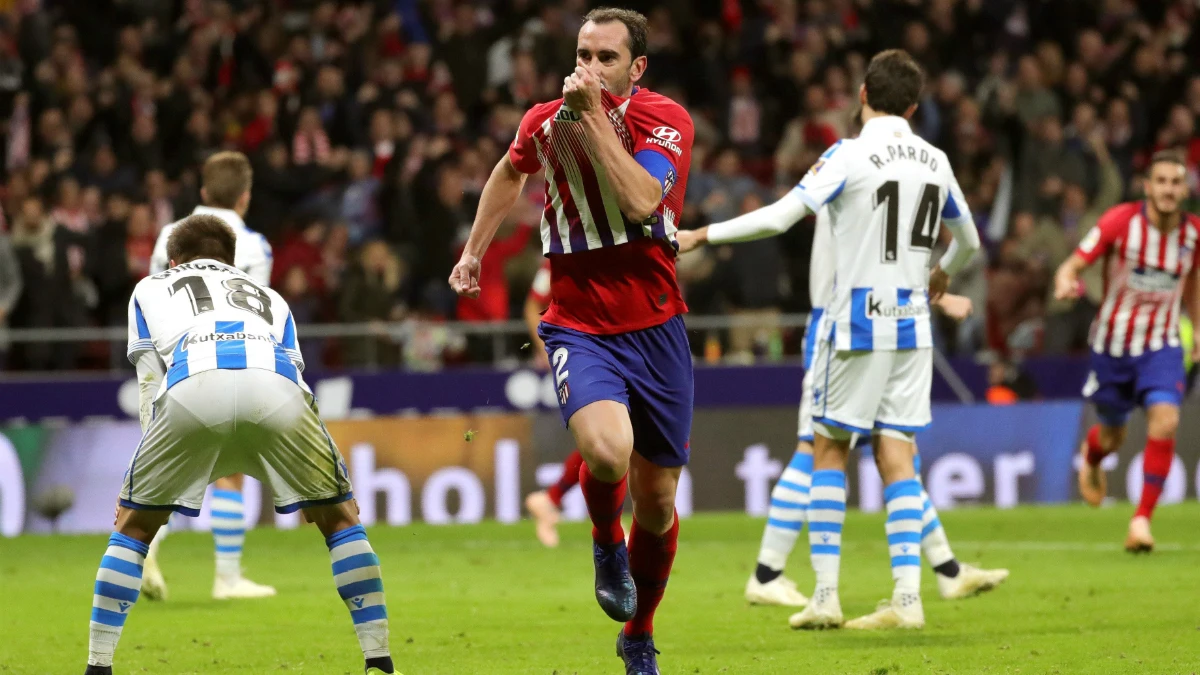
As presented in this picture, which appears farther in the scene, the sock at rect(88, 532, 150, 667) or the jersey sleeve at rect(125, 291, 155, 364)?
the jersey sleeve at rect(125, 291, 155, 364)

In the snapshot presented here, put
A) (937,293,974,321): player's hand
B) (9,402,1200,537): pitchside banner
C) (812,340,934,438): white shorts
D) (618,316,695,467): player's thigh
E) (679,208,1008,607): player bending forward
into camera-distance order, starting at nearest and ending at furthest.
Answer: (618,316,695,467): player's thigh, (812,340,934,438): white shorts, (937,293,974,321): player's hand, (679,208,1008,607): player bending forward, (9,402,1200,537): pitchside banner

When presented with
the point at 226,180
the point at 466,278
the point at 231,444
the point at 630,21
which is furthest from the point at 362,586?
the point at 226,180

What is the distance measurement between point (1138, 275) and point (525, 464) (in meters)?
5.61

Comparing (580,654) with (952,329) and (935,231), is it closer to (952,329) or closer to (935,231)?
(935,231)

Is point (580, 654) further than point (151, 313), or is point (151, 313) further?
point (580, 654)

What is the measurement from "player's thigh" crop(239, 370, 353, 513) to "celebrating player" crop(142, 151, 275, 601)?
306 cm

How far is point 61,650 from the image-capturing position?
7.54 metres

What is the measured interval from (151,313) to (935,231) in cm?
358

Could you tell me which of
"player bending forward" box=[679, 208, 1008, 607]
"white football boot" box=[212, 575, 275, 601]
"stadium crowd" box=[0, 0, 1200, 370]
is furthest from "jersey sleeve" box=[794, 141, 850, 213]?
"stadium crowd" box=[0, 0, 1200, 370]

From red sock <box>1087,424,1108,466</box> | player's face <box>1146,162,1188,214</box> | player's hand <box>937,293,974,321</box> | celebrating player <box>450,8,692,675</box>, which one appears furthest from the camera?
red sock <box>1087,424,1108,466</box>

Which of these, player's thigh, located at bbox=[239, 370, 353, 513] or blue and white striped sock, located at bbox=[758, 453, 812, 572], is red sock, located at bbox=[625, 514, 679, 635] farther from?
blue and white striped sock, located at bbox=[758, 453, 812, 572]

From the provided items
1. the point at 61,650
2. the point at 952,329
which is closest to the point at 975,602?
the point at 61,650

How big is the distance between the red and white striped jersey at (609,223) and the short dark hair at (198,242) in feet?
3.52

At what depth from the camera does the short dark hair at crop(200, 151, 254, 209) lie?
9.08 meters
